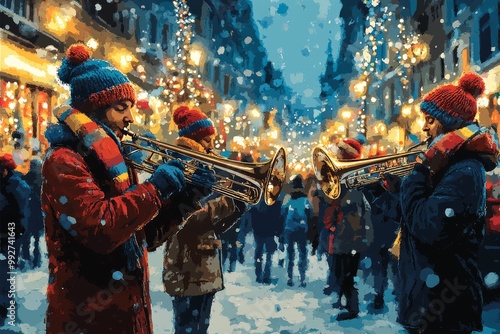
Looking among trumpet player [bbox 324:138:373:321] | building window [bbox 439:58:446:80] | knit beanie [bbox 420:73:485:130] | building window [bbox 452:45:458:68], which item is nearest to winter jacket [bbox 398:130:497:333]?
knit beanie [bbox 420:73:485:130]

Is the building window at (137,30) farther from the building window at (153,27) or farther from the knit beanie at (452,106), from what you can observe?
the knit beanie at (452,106)

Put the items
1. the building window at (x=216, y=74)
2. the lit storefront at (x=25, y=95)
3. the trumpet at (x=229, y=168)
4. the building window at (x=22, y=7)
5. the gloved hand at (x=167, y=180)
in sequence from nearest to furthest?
the gloved hand at (x=167, y=180)
the trumpet at (x=229, y=168)
the lit storefront at (x=25, y=95)
the building window at (x=22, y=7)
the building window at (x=216, y=74)

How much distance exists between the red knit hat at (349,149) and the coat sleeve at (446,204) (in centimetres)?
175

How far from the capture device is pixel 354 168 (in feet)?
9.65

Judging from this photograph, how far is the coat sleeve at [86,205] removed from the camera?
4.89ft

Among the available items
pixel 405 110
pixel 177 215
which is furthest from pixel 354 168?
pixel 405 110

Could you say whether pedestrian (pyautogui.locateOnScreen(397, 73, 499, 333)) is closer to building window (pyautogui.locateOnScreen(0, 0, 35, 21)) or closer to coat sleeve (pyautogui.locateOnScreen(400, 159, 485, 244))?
coat sleeve (pyautogui.locateOnScreen(400, 159, 485, 244))

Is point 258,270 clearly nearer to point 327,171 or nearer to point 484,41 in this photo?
point 327,171

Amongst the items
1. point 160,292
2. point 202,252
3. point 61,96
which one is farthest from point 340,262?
point 61,96

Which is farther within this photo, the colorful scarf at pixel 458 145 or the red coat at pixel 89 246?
the colorful scarf at pixel 458 145

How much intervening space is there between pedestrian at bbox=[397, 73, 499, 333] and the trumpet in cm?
71

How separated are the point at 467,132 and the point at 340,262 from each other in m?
2.87

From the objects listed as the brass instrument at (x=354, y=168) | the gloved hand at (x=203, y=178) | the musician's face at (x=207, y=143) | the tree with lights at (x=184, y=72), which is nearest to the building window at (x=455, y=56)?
the tree with lights at (x=184, y=72)

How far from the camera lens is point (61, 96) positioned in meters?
6.22
